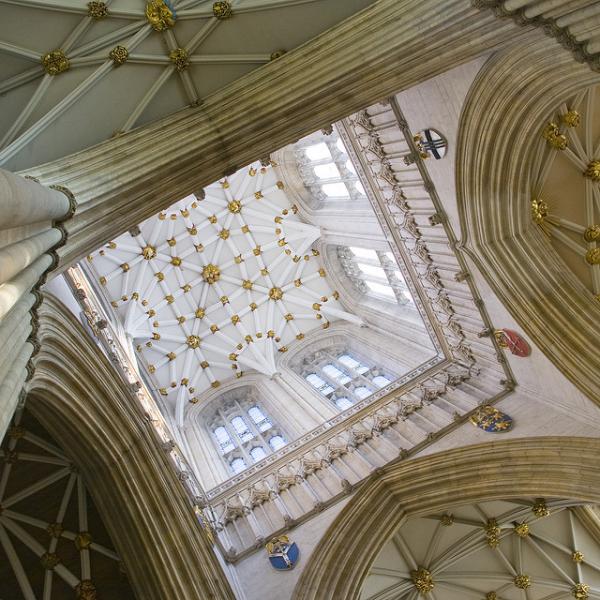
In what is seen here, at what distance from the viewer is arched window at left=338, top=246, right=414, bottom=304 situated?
14328mm

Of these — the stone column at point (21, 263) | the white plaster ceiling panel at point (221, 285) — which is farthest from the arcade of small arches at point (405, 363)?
the white plaster ceiling panel at point (221, 285)

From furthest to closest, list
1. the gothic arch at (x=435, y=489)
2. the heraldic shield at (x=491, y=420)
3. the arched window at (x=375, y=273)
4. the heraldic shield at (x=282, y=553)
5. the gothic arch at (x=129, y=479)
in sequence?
the arched window at (x=375, y=273), the heraldic shield at (x=491, y=420), the heraldic shield at (x=282, y=553), the gothic arch at (x=435, y=489), the gothic arch at (x=129, y=479)

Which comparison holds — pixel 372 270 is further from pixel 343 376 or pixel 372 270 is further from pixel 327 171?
pixel 343 376

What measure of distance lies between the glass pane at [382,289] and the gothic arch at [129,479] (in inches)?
368

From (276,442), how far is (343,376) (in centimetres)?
301

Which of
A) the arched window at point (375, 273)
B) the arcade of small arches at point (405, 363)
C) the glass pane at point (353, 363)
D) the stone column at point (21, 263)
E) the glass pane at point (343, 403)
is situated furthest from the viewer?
→ the glass pane at point (353, 363)

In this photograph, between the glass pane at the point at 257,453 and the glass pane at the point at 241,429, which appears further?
the glass pane at the point at 241,429

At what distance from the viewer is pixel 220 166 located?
6371mm

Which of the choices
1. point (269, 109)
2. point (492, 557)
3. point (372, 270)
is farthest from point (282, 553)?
point (372, 270)

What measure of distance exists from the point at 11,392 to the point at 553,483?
7.23m

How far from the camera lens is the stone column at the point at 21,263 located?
348cm

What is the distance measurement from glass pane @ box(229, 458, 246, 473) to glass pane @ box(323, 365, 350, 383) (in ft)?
11.8

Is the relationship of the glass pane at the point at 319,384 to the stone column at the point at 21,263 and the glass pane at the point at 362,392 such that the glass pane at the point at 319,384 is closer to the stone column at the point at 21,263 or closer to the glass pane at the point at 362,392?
the glass pane at the point at 362,392

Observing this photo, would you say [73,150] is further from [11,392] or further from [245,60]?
[11,392]
